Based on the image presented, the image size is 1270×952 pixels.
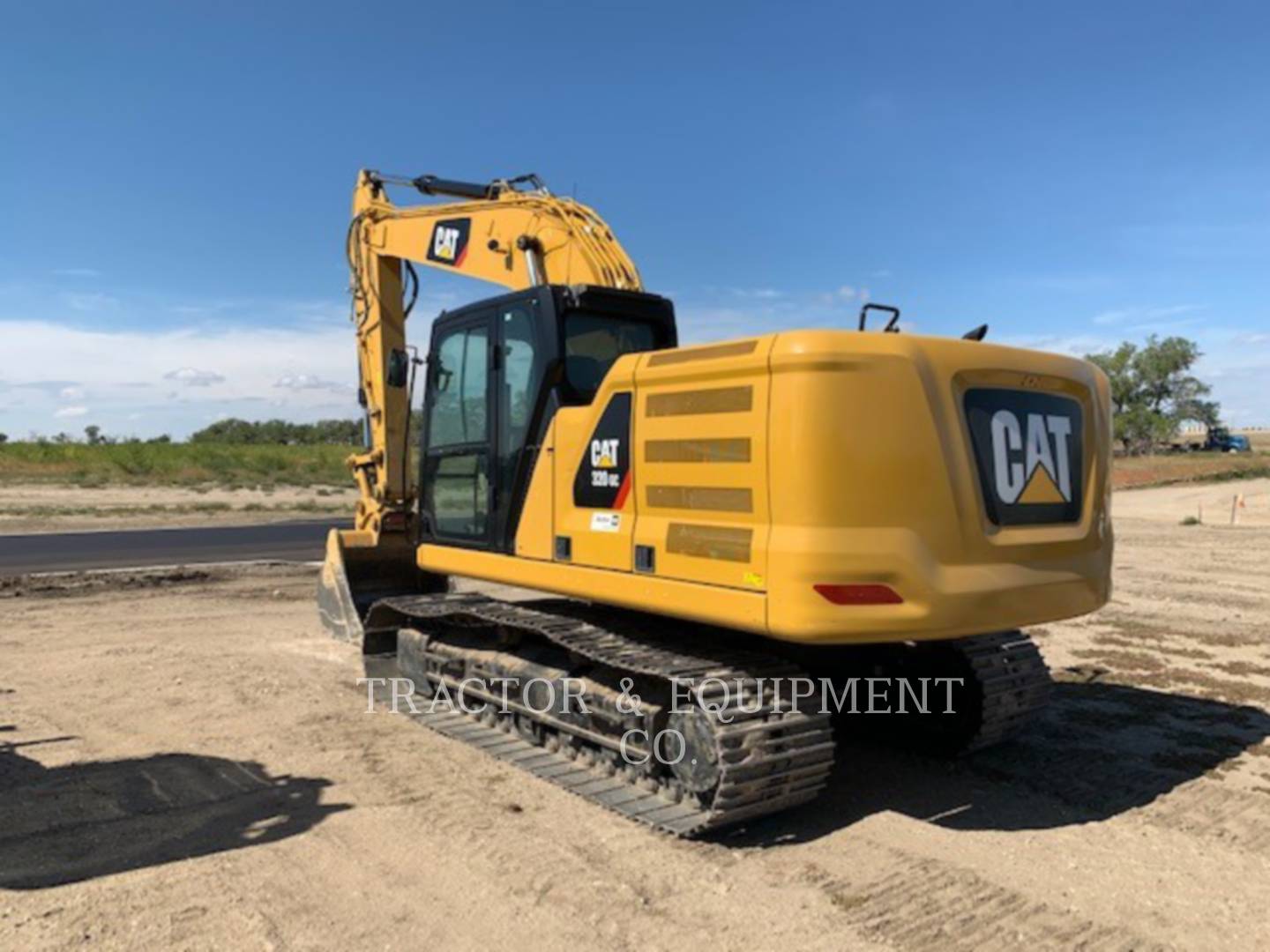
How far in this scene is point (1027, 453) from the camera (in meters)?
4.85

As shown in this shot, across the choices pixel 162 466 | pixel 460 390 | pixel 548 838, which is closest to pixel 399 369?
pixel 460 390

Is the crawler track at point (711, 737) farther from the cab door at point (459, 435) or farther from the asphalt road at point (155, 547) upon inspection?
the asphalt road at point (155, 547)

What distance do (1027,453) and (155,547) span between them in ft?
55.4

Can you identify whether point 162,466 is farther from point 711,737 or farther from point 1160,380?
point 1160,380

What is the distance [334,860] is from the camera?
14.7 feet

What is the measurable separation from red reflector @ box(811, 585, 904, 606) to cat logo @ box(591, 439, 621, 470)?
1491 mm

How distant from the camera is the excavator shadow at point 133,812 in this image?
444cm

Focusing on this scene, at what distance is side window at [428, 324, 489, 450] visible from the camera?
21.2 feet

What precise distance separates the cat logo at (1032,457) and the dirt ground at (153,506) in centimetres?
2214

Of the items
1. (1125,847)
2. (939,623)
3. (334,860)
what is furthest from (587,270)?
(1125,847)

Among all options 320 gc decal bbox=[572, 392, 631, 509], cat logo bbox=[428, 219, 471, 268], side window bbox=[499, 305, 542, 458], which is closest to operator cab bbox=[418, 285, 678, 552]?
side window bbox=[499, 305, 542, 458]

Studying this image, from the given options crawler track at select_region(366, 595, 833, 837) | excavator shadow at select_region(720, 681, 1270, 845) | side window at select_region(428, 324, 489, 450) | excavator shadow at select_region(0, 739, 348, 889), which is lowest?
excavator shadow at select_region(720, 681, 1270, 845)

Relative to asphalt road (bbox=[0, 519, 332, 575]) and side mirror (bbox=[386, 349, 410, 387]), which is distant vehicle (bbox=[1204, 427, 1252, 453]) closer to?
asphalt road (bbox=[0, 519, 332, 575])

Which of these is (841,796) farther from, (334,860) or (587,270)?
(587,270)
